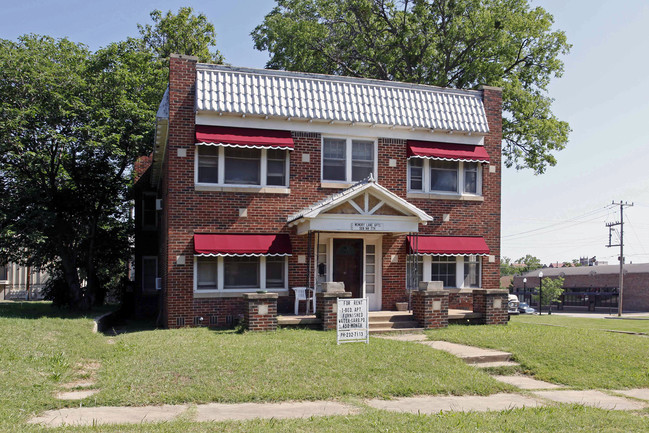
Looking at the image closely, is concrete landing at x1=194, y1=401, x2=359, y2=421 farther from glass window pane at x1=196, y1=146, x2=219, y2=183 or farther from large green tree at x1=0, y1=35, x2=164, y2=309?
large green tree at x1=0, y1=35, x2=164, y2=309

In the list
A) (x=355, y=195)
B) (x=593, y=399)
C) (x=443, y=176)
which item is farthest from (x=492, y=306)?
(x=593, y=399)

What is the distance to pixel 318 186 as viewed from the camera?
1736 cm

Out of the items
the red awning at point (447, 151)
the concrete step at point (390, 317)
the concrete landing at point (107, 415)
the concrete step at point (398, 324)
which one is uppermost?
the red awning at point (447, 151)

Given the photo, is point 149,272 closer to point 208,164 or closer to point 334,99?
point 208,164

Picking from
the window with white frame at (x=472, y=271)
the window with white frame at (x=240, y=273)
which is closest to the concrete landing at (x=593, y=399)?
the window with white frame at (x=240, y=273)

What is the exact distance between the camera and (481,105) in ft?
62.4

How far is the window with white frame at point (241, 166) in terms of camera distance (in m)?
16.5

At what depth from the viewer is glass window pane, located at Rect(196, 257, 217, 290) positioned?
16.5 metres

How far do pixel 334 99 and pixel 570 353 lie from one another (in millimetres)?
9424

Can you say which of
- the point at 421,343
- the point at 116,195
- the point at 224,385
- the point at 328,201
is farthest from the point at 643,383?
the point at 116,195

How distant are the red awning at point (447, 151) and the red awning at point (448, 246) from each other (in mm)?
2434

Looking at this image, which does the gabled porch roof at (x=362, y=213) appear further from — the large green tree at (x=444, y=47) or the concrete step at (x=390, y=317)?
the large green tree at (x=444, y=47)

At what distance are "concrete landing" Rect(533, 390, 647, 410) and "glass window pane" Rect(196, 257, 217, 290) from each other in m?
9.56

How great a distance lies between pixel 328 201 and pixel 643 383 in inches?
324
